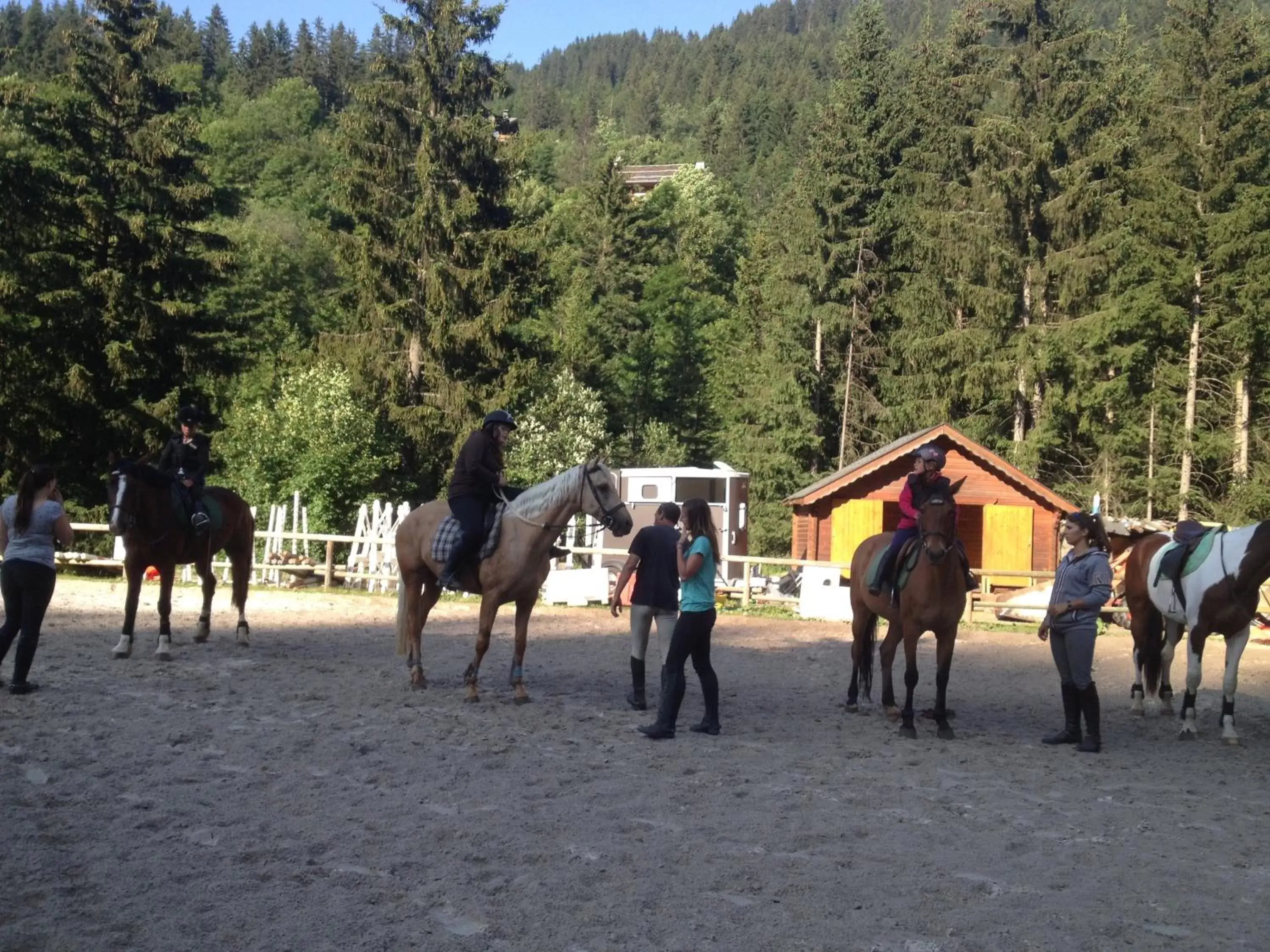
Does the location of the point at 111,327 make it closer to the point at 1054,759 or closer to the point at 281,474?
the point at 281,474

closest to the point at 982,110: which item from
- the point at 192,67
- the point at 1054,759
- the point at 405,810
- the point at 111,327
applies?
the point at 111,327

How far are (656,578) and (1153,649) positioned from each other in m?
5.41

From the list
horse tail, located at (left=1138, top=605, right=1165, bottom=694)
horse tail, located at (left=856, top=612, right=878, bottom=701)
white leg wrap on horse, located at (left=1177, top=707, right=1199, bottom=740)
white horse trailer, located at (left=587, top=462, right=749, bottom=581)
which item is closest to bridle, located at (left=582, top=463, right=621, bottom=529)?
horse tail, located at (left=856, top=612, right=878, bottom=701)

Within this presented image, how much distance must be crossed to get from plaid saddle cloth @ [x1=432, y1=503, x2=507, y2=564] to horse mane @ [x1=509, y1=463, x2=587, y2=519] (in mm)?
186

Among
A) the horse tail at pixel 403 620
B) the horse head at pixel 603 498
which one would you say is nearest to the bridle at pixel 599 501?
the horse head at pixel 603 498

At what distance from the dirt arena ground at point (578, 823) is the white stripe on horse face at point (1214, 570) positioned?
46.9 inches

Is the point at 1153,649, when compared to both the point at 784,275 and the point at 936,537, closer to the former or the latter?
the point at 936,537

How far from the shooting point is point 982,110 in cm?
4156

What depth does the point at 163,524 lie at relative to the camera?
508 inches

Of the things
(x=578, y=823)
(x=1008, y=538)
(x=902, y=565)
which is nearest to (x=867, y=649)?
(x=902, y=565)

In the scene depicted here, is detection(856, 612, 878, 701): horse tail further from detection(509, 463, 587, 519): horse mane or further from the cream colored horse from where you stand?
detection(509, 463, 587, 519): horse mane

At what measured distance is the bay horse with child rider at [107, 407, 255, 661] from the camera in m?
12.4

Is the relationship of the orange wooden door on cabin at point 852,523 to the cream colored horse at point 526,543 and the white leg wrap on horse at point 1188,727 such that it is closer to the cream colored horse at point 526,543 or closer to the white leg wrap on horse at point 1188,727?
the white leg wrap on horse at point 1188,727

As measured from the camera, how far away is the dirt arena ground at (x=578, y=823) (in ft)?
17.6
